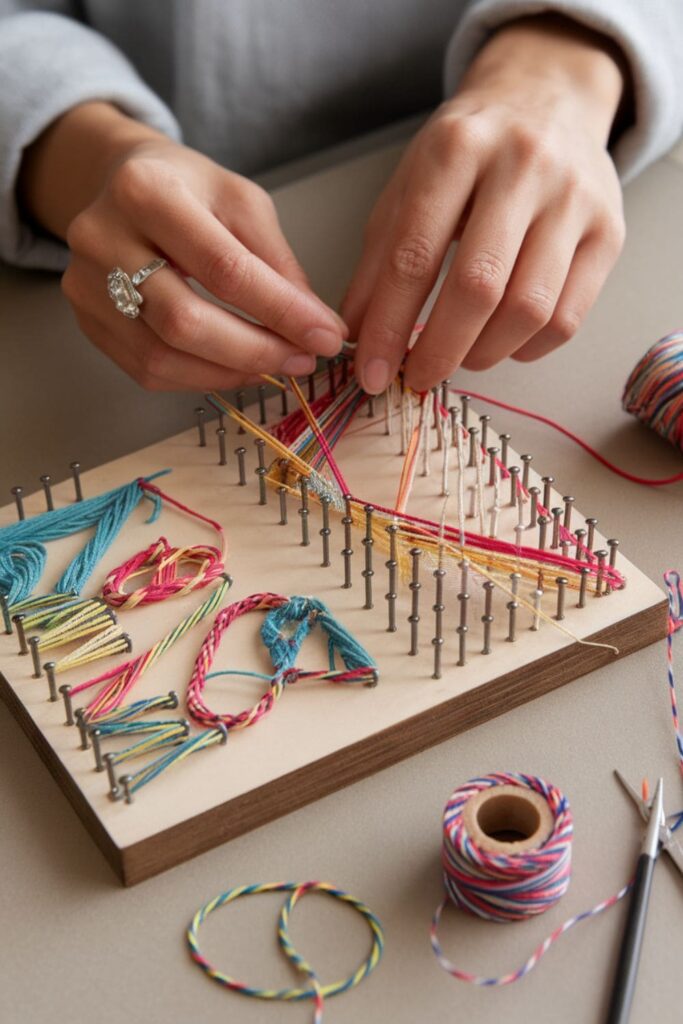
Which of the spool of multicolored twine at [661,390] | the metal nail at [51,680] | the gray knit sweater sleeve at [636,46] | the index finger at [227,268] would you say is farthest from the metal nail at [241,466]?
the gray knit sweater sleeve at [636,46]

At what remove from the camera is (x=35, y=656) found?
1.22 m

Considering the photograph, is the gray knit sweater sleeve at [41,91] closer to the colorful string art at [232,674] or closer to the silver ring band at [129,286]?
the silver ring band at [129,286]

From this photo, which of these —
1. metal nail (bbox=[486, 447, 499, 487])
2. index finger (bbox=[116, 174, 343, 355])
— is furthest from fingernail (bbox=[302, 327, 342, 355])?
metal nail (bbox=[486, 447, 499, 487])

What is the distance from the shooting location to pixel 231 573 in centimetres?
133

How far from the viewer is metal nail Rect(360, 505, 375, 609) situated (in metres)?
1.28

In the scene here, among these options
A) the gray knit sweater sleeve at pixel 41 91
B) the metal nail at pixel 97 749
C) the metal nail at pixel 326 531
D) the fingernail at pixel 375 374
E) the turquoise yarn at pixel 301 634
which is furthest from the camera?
the gray knit sweater sleeve at pixel 41 91

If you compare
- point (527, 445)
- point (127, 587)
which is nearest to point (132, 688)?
point (127, 587)

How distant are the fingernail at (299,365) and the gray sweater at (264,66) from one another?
0.52 metres

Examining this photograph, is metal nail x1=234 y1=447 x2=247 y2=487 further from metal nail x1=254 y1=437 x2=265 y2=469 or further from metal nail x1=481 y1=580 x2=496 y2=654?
metal nail x1=481 y1=580 x2=496 y2=654

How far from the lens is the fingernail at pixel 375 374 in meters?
1.44

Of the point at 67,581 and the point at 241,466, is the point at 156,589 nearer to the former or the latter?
the point at 67,581

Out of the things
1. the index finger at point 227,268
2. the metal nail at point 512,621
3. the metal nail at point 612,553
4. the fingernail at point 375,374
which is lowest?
the metal nail at point 512,621

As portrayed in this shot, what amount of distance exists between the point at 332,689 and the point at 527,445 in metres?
0.47

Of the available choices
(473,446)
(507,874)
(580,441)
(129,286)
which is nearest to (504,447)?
(473,446)
